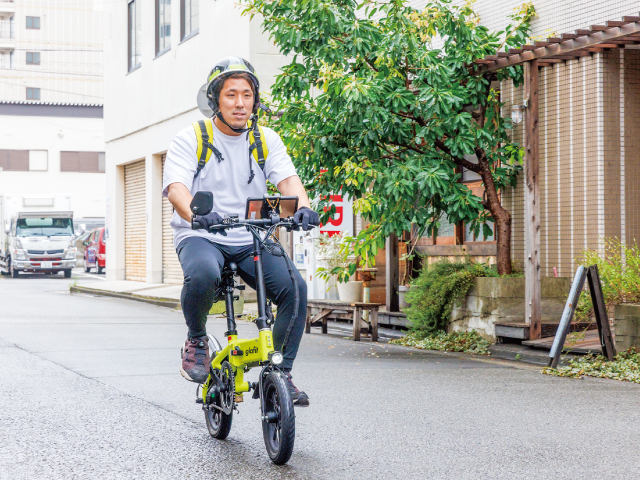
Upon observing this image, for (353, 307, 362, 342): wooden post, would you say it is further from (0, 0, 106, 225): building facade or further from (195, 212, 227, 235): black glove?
(0, 0, 106, 225): building facade

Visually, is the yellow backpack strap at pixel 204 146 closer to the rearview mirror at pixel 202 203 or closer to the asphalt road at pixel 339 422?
the rearview mirror at pixel 202 203

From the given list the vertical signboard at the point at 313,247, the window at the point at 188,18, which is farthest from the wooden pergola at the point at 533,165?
the window at the point at 188,18

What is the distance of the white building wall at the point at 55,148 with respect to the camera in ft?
178

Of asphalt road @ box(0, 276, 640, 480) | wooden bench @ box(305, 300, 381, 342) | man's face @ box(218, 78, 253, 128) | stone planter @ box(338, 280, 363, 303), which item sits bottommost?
asphalt road @ box(0, 276, 640, 480)

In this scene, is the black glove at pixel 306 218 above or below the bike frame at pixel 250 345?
above

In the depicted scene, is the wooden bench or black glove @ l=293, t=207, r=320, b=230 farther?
the wooden bench

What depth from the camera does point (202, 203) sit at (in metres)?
4.55

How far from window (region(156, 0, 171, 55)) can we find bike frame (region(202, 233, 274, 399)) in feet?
69.2

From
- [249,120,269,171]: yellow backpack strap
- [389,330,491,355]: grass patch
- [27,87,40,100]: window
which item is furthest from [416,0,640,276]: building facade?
[27,87,40,100]: window

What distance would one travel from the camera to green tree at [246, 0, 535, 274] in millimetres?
10398

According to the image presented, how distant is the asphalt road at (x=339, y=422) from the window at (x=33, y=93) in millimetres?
64082

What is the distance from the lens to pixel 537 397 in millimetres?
7211

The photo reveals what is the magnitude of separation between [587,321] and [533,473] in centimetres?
603

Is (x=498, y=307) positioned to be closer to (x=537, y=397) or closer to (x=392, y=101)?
(x=392, y=101)
